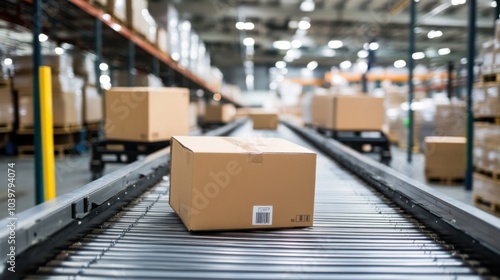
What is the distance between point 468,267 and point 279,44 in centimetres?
1724

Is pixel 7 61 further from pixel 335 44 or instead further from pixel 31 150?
pixel 335 44

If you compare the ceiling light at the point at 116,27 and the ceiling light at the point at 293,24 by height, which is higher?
the ceiling light at the point at 293,24

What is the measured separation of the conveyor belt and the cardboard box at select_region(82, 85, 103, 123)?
6.81 metres

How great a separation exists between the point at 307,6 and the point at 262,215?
465 inches

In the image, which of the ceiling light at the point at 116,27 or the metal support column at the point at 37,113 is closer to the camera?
the metal support column at the point at 37,113

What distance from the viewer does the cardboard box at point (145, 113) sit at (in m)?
4.26

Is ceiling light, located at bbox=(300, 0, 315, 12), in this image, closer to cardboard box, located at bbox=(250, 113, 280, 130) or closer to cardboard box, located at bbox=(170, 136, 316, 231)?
cardboard box, located at bbox=(250, 113, 280, 130)

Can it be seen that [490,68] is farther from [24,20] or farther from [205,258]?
[24,20]

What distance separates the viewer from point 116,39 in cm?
708

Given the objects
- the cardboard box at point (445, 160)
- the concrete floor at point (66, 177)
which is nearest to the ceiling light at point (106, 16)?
the concrete floor at point (66, 177)

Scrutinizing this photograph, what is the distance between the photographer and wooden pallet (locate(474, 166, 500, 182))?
441cm

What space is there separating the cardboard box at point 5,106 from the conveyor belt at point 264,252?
5.87 m

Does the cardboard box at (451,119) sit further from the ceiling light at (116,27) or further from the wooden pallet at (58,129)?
the wooden pallet at (58,129)

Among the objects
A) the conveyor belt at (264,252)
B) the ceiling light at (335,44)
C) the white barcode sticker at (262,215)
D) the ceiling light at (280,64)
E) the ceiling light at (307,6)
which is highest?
the ceiling light at (307,6)
